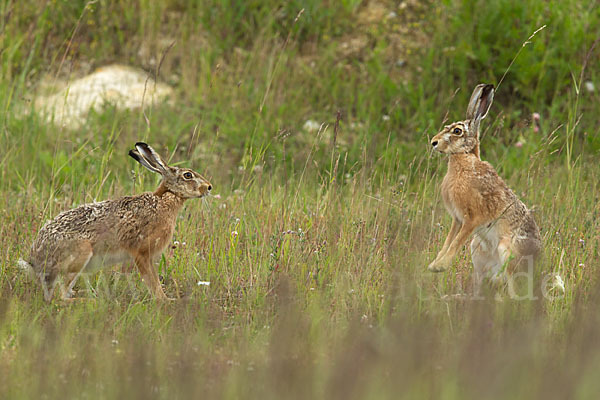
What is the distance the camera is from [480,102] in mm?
6375

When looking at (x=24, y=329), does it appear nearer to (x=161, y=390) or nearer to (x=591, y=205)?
(x=161, y=390)

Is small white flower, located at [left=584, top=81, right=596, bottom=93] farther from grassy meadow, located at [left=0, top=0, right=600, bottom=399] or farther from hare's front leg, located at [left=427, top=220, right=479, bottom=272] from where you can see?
hare's front leg, located at [left=427, top=220, right=479, bottom=272]

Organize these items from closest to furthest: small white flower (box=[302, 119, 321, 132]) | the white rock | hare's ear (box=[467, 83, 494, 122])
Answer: hare's ear (box=[467, 83, 494, 122]) < small white flower (box=[302, 119, 321, 132]) < the white rock

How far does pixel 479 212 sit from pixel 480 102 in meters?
0.85

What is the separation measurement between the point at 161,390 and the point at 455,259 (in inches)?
117

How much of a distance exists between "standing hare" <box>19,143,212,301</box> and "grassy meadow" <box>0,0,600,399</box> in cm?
18

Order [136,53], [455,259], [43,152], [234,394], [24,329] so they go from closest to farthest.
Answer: [234,394] < [24,329] < [455,259] < [43,152] < [136,53]

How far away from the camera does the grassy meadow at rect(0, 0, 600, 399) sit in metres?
4.30

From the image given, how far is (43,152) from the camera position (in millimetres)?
9344

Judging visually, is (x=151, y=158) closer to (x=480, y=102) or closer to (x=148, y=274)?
(x=148, y=274)

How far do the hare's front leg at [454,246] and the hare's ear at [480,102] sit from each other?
0.78 meters

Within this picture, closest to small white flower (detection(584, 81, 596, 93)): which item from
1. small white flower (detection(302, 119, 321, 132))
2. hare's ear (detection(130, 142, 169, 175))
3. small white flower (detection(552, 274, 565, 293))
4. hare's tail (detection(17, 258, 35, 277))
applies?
small white flower (detection(302, 119, 321, 132))

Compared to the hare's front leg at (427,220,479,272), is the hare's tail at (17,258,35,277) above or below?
below

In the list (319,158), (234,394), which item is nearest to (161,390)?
(234,394)
